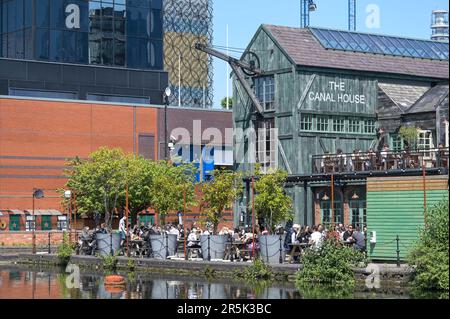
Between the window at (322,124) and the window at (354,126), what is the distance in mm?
1560

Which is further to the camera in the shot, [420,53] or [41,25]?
[41,25]

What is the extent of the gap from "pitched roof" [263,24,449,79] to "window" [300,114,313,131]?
A: 281 centimetres

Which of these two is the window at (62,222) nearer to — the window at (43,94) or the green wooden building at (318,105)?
the window at (43,94)

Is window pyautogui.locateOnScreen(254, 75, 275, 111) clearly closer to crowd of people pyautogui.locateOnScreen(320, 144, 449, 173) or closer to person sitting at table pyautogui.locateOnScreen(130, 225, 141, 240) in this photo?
crowd of people pyautogui.locateOnScreen(320, 144, 449, 173)

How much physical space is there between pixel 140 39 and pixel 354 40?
27.9m

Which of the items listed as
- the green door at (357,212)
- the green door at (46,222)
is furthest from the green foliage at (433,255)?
the green door at (46,222)

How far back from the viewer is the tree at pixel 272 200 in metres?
52.8

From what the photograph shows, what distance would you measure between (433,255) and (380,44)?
34008 millimetres

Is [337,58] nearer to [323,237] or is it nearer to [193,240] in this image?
[193,240]

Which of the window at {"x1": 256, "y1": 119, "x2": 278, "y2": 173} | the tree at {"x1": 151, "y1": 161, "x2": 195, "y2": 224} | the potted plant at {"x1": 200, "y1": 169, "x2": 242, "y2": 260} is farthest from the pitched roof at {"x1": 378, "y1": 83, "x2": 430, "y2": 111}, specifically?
the tree at {"x1": 151, "y1": 161, "x2": 195, "y2": 224}

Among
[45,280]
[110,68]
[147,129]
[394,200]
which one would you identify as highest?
[110,68]

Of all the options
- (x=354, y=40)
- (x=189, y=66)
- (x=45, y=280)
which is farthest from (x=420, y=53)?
(x=189, y=66)

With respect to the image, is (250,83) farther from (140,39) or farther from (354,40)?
(140,39)

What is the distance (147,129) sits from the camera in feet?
262
